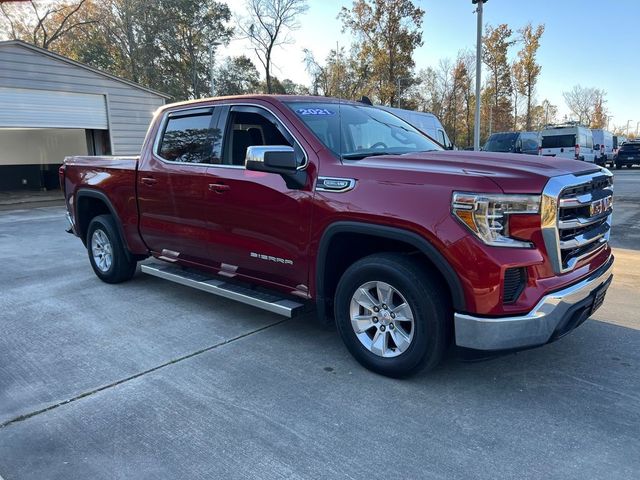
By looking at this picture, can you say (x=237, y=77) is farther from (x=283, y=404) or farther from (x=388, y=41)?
(x=283, y=404)

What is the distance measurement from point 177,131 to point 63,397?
9.13 feet

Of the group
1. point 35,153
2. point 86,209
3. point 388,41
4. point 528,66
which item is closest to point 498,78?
point 528,66

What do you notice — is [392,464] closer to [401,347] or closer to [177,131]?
[401,347]

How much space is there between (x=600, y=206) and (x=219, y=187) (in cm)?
300

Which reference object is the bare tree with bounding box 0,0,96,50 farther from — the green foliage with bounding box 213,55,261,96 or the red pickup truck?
the red pickup truck

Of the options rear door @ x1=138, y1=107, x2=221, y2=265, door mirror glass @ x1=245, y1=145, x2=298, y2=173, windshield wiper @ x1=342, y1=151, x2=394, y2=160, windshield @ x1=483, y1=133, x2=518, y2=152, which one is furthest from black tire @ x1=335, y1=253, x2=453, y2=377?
windshield @ x1=483, y1=133, x2=518, y2=152

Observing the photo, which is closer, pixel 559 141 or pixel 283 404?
pixel 283 404

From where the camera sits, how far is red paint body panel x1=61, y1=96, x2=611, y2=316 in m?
2.92

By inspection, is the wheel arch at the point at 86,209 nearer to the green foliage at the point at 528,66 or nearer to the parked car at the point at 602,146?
the parked car at the point at 602,146

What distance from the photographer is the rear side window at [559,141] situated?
23.1 metres

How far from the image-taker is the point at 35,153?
2116cm

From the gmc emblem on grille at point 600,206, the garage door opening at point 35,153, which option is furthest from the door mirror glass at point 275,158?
the garage door opening at point 35,153

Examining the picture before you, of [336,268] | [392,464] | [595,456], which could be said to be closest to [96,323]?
[336,268]

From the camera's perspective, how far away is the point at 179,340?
4223 millimetres
